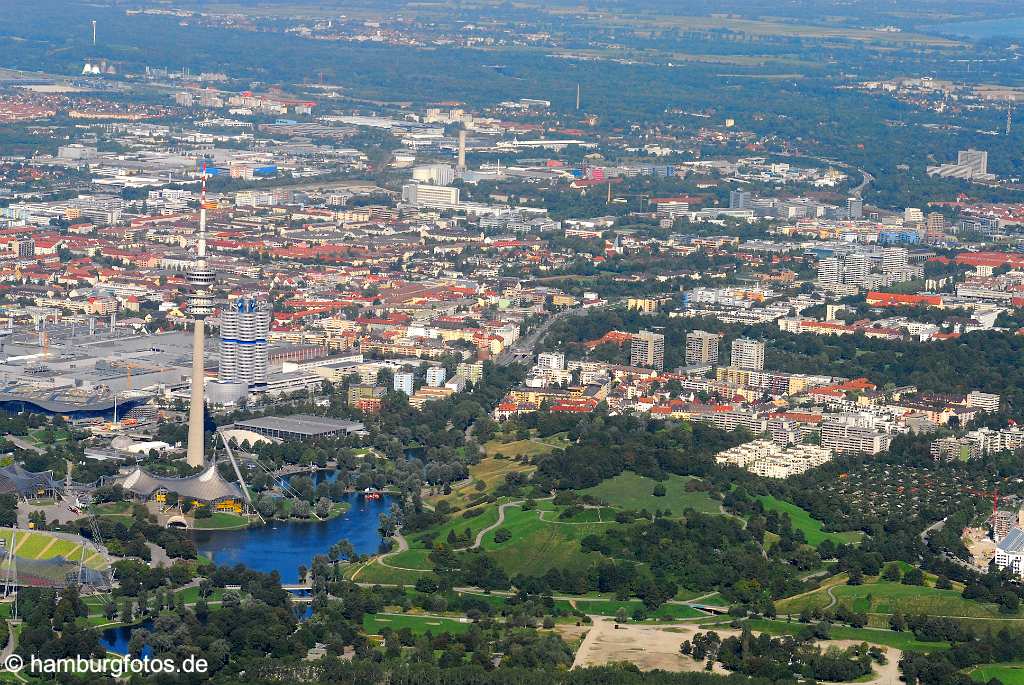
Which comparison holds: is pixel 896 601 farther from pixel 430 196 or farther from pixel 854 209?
pixel 430 196

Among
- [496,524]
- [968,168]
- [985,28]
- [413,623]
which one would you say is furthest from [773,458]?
[985,28]

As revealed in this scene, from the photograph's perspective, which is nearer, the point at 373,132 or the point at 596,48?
the point at 373,132

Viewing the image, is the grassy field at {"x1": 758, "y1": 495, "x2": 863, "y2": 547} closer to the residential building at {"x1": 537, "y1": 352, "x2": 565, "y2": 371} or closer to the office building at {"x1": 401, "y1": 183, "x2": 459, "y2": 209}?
the residential building at {"x1": 537, "y1": 352, "x2": 565, "y2": 371}

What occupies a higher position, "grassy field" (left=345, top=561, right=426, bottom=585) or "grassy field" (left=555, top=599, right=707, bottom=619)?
"grassy field" (left=555, top=599, right=707, bottom=619)

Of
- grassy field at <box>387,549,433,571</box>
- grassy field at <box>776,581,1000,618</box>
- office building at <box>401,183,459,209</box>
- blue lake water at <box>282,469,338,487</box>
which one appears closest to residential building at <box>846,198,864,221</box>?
office building at <box>401,183,459,209</box>

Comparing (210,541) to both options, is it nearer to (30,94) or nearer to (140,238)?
(140,238)

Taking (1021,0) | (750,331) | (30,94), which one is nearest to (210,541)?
(750,331)
